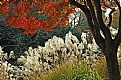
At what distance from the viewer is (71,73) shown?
798 cm

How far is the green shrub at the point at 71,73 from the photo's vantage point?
760 centimetres

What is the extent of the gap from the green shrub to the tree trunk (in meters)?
1.78

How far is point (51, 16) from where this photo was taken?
272 inches

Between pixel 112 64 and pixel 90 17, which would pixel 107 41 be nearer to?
pixel 112 64

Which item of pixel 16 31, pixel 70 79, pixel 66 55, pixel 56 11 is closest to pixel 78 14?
pixel 16 31

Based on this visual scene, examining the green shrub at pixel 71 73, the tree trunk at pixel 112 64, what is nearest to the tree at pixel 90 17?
the tree trunk at pixel 112 64

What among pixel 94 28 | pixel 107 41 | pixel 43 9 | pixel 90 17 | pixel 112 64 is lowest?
pixel 112 64

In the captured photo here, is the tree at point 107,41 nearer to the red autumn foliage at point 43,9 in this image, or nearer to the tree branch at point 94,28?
the tree branch at point 94,28

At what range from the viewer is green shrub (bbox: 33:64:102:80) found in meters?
7.60

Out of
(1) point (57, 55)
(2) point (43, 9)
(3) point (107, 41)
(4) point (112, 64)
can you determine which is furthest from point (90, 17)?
(1) point (57, 55)

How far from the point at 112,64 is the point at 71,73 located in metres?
2.35

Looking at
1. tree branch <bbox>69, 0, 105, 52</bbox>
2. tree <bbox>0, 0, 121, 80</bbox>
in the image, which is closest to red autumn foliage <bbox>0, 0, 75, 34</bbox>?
tree <bbox>0, 0, 121, 80</bbox>

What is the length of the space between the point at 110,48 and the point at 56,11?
134 centimetres

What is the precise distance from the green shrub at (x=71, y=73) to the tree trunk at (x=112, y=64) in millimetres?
1782
